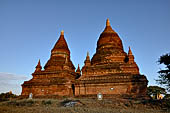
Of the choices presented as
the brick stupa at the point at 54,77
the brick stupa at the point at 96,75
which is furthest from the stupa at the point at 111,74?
the brick stupa at the point at 54,77

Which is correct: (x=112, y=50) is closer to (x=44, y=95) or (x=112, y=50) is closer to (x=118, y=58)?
(x=118, y=58)

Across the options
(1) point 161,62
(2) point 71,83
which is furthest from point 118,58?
(1) point 161,62

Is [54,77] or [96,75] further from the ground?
[96,75]

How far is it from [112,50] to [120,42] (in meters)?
3.51

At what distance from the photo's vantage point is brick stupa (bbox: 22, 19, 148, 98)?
2309cm

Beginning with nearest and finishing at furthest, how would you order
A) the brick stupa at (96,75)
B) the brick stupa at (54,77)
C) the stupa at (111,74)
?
the stupa at (111,74)
the brick stupa at (96,75)
the brick stupa at (54,77)

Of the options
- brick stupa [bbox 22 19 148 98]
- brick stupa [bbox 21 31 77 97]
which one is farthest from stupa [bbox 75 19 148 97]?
brick stupa [bbox 21 31 77 97]

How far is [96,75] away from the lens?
25.5 metres

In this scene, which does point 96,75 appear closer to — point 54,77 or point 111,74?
point 111,74

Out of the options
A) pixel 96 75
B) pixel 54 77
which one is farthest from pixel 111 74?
pixel 54 77

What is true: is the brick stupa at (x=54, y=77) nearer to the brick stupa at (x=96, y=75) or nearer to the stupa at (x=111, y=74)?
the brick stupa at (x=96, y=75)

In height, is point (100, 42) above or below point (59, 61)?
above

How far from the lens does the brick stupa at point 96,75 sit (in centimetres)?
2309

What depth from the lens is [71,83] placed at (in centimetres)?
2572
